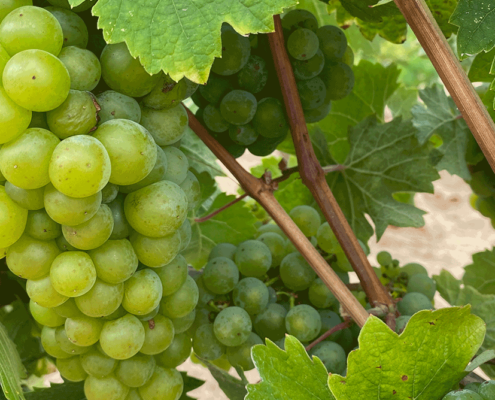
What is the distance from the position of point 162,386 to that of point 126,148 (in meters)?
0.32

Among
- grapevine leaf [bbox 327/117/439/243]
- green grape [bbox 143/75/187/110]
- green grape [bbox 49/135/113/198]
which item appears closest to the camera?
green grape [bbox 49/135/113/198]

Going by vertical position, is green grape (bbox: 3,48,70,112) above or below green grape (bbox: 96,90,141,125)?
above

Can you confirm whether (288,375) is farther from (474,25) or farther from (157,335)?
(474,25)

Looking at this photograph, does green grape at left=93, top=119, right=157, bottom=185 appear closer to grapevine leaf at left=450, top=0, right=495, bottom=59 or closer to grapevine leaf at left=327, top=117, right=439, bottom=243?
grapevine leaf at left=450, top=0, right=495, bottom=59

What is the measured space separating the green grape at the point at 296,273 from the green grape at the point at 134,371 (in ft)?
0.77

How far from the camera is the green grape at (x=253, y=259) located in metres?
0.71

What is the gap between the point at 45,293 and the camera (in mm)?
499

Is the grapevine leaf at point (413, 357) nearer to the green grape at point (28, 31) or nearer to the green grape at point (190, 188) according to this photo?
the green grape at point (190, 188)

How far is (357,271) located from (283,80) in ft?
0.91

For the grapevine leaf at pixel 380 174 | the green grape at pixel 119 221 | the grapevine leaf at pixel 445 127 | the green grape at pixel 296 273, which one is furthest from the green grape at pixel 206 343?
the grapevine leaf at pixel 445 127

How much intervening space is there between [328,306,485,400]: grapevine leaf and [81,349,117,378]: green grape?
26 centimetres

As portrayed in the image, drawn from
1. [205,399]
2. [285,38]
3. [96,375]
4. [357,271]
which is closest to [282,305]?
[357,271]

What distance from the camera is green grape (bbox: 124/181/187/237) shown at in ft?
1.60

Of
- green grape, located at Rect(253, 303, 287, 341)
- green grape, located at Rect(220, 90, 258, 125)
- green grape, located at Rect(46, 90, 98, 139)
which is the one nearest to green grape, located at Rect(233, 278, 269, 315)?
green grape, located at Rect(253, 303, 287, 341)
